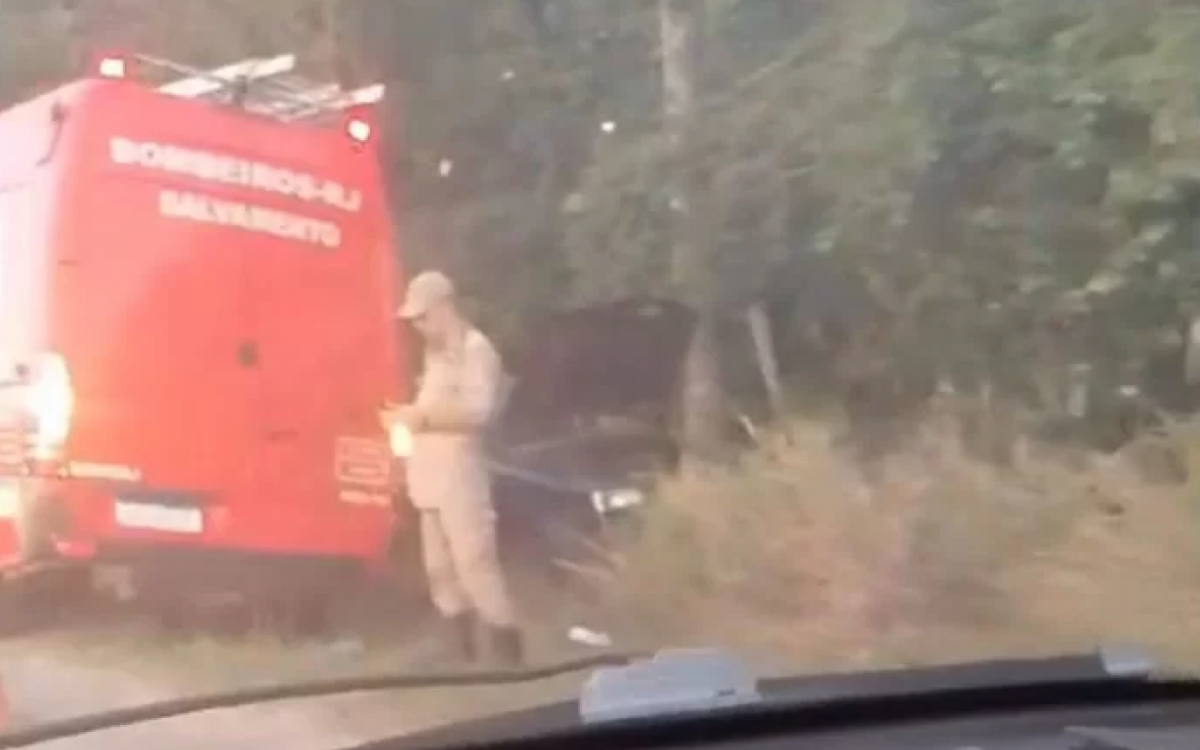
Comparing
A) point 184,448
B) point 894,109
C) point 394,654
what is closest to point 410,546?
point 394,654

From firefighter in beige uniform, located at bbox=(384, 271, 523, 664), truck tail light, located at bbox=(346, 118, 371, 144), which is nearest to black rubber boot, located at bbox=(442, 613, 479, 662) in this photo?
firefighter in beige uniform, located at bbox=(384, 271, 523, 664)

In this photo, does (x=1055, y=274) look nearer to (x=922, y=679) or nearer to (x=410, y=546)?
Result: (x=922, y=679)

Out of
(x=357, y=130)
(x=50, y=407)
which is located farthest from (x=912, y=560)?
(x=50, y=407)

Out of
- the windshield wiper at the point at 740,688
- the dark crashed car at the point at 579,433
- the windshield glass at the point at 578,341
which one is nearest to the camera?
the windshield wiper at the point at 740,688

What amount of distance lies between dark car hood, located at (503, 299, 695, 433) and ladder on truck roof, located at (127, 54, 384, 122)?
0.71 feet

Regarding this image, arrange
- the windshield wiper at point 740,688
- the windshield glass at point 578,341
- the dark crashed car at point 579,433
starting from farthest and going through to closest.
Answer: the dark crashed car at point 579,433 → the windshield glass at point 578,341 → the windshield wiper at point 740,688

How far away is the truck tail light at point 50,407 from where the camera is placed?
1302 mm

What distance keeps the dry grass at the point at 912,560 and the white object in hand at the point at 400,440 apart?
0.58 ft

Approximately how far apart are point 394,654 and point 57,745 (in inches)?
9.2

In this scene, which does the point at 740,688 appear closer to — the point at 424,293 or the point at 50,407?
the point at 424,293

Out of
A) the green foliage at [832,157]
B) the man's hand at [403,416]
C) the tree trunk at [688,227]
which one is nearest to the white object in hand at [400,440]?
the man's hand at [403,416]

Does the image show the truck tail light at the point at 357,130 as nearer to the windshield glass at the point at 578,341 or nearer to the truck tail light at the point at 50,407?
the windshield glass at the point at 578,341

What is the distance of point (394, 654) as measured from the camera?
1.40 meters

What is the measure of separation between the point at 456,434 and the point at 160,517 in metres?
0.21
